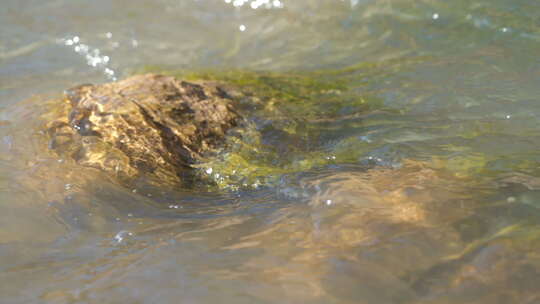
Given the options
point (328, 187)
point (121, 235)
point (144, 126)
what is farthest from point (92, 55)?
point (328, 187)

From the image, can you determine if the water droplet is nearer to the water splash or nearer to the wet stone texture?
the wet stone texture

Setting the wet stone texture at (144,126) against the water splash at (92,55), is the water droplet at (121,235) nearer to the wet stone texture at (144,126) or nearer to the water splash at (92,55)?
the wet stone texture at (144,126)

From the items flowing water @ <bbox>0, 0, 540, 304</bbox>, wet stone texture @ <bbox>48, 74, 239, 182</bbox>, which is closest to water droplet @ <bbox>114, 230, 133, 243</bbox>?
flowing water @ <bbox>0, 0, 540, 304</bbox>

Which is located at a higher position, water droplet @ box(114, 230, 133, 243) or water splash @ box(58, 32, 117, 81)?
water splash @ box(58, 32, 117, 81)

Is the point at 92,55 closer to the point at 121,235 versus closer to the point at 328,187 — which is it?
the point at 121,235

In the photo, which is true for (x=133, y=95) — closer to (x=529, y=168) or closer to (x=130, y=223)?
(x=130, y=223)
